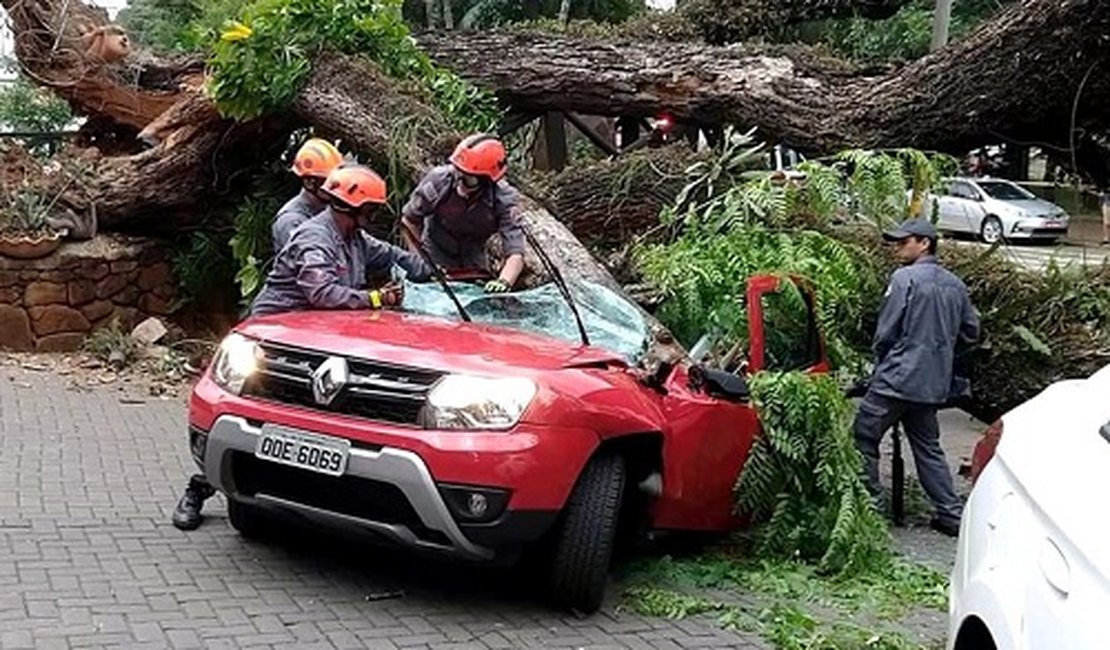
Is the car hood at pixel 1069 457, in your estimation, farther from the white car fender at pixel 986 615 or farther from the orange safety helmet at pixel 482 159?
the orange safety helmet at pixel 482 159

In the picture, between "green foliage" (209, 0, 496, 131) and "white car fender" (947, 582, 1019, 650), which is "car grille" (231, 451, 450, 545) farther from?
"green foliage" (209, 0, 496, 131)

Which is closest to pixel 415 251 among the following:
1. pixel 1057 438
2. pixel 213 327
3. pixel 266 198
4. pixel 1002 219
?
pixel 1057 438

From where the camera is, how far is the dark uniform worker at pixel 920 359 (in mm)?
7480

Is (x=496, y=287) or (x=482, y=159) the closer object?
(x=496, y=287)

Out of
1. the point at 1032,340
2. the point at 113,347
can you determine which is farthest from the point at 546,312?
the point at 113,347

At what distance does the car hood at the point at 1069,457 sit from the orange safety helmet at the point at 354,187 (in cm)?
356

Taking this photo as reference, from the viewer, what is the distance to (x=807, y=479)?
6.48m

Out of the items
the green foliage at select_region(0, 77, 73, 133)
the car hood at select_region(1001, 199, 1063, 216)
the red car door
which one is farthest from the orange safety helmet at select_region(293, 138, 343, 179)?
the car hood at select_region(1001, 199, 1063, 216)

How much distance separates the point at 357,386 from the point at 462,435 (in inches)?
18.7

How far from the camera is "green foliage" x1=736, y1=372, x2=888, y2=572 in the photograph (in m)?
6.34

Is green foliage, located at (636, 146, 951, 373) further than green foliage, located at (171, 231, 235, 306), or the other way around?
green foliage, located at (171, 231, 235, 306)

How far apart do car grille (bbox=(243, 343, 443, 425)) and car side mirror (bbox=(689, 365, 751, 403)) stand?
135 cm

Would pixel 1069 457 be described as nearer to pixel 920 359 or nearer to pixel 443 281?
pixel 443 281

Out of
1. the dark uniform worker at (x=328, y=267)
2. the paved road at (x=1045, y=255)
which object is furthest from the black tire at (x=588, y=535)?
the paved road at (x=1045, y=255)
